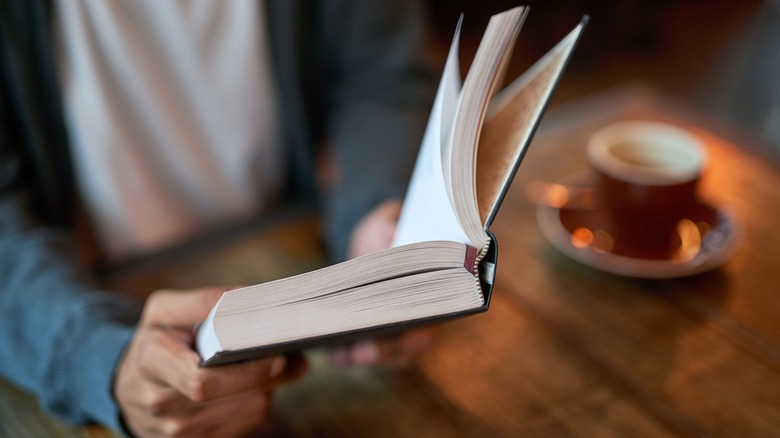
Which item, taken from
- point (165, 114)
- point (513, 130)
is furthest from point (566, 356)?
point (165, 114)

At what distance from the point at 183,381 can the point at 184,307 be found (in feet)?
0.20

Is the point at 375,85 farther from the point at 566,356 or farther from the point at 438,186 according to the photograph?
the point at 438,186

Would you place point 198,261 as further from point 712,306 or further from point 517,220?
point 712,306

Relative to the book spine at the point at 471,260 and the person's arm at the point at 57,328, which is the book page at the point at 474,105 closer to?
the book spine at the point at 471,260

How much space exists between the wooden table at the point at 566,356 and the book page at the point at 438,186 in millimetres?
Answer: 189

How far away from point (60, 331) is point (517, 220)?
0.53 m

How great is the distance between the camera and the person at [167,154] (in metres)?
0.54

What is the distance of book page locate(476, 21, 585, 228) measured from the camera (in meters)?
0.38

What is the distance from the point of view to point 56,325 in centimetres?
59

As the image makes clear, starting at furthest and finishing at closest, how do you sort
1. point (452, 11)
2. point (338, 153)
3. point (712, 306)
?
point (452, 11) < point (338, 153) < point (712, 306)

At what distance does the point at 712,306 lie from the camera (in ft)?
2.26

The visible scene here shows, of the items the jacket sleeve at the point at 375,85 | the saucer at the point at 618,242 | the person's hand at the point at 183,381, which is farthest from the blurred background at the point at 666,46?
the person's hand at the point at 183,381

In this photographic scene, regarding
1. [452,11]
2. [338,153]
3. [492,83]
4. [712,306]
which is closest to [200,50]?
[338,153]

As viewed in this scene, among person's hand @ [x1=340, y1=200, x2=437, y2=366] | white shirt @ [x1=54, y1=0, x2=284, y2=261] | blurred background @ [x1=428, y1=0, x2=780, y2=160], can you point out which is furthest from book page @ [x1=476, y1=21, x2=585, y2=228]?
blurred background @ [x1=428, y1=0, x2=780, y2=160]
